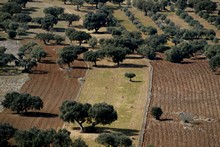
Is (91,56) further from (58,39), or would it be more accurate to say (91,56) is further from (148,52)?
→ (58,39)

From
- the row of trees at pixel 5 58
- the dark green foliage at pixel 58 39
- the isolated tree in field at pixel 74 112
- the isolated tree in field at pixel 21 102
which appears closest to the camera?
the isolated tree in field at pixel 74 112

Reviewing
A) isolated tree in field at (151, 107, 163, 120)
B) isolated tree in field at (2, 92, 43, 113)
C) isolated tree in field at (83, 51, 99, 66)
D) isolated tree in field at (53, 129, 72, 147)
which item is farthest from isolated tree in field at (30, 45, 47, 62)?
isolated tree in field at (53, 129, 72, 147)

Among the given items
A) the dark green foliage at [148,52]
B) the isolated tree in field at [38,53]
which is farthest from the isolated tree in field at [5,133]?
the dark green foliage at [148,52]

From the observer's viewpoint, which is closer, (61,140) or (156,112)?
(61,140)

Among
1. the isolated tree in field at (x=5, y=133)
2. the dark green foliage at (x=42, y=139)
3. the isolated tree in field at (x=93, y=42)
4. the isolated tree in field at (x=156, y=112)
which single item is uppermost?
the dark green foliage at (x=42, y=139)

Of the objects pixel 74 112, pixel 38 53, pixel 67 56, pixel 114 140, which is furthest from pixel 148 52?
pixel 114 140

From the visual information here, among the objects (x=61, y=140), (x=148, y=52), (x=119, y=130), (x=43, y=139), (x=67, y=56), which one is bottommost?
(x=148, y=52)

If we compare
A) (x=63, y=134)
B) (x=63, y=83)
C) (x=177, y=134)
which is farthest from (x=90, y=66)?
(x=63, y=134)

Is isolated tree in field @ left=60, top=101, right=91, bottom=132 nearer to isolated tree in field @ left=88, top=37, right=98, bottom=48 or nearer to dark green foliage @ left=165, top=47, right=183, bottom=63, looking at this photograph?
dark green foliage @ left=165, top=47, right=183, bottom=63

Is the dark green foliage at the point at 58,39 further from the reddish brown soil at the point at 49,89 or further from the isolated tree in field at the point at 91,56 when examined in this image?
the isolated tree in field at the point at 91,56
